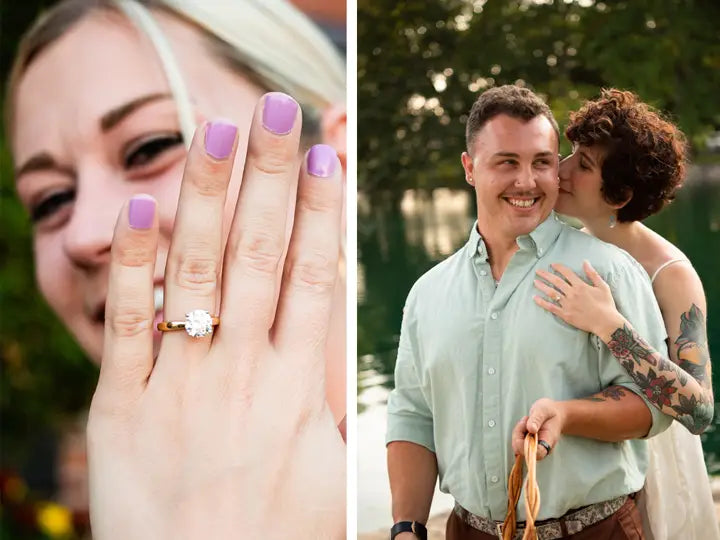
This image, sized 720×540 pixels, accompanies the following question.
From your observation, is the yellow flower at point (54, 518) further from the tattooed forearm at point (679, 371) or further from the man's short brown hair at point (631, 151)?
the man's short brown hair at point (631, 151)

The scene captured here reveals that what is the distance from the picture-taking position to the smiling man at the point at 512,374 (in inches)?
92.9

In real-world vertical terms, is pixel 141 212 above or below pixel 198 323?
above

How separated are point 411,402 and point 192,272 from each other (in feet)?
2.29

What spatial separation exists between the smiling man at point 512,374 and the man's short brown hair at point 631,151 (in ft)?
0.36

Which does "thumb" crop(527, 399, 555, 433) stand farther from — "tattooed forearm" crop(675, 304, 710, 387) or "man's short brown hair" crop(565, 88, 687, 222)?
"man's short brown hair" crop(565, 88, 687, 222)

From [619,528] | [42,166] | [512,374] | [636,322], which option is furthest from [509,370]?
[42,166]

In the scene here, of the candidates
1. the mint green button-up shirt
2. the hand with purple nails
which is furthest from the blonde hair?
the mint green button-up shirt

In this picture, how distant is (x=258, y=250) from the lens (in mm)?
2371

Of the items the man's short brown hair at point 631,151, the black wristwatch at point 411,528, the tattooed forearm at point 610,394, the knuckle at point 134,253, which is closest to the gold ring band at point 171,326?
the knuckle at point 134,253

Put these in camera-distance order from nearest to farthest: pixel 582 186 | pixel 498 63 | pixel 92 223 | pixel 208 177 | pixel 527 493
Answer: pixel 527 493
pixel 208 177
pixel 92 223
pixel 582 186
pixel 498 63

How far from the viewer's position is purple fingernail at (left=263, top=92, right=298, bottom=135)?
2.36 m

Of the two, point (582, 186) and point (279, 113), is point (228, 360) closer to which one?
point (279, 113)

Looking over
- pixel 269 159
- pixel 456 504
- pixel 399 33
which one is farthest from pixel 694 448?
pixel 399 33

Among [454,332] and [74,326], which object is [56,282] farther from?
[454,332]
